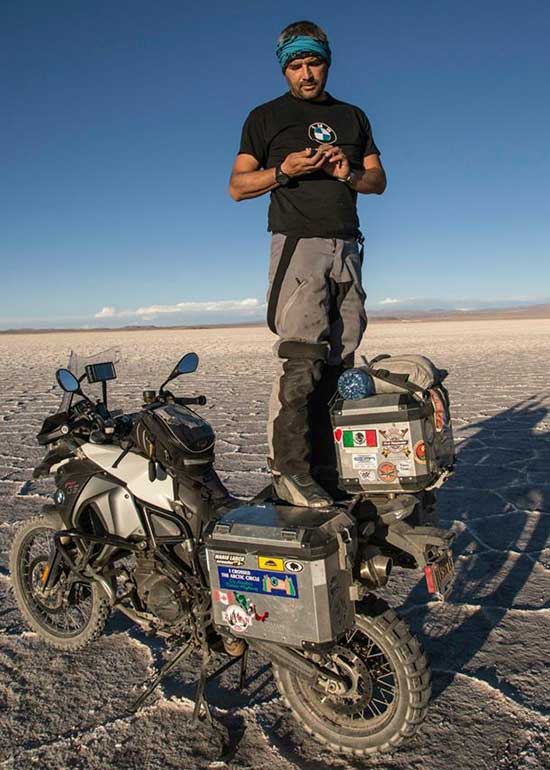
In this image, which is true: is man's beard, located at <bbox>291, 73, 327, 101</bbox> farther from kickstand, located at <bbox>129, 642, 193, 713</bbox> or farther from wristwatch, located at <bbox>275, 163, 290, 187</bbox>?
kickstand, located at <bbox>129, 642, 193, 713</bbox>

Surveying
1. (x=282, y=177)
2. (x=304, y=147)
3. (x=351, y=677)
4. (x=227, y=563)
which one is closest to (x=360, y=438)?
(x=227, y=563)

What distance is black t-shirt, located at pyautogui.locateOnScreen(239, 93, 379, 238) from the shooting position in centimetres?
283

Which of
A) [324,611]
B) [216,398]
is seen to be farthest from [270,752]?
[216,398]

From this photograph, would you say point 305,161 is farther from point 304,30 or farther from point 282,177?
point 304,30

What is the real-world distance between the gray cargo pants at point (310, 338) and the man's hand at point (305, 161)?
0.29 metres

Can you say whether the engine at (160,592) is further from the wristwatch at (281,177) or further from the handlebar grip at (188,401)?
the wristwatch at (281,177)

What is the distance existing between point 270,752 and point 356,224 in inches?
80.6

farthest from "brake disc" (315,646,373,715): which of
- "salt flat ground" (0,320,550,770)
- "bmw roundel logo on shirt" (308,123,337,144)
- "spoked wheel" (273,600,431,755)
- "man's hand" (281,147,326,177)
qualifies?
"bmw roundel logo on shirt" (308,123,337,144)

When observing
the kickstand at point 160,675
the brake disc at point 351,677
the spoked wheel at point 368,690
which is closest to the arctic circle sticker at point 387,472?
the spoked wheel at point 368,690

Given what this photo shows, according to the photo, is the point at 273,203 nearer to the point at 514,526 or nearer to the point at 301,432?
the point at 301,432

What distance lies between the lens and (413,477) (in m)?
2.21

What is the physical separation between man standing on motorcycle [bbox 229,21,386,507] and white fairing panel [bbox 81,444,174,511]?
42 centimetres

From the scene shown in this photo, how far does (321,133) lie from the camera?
112 inches

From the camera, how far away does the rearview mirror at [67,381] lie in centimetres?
262
